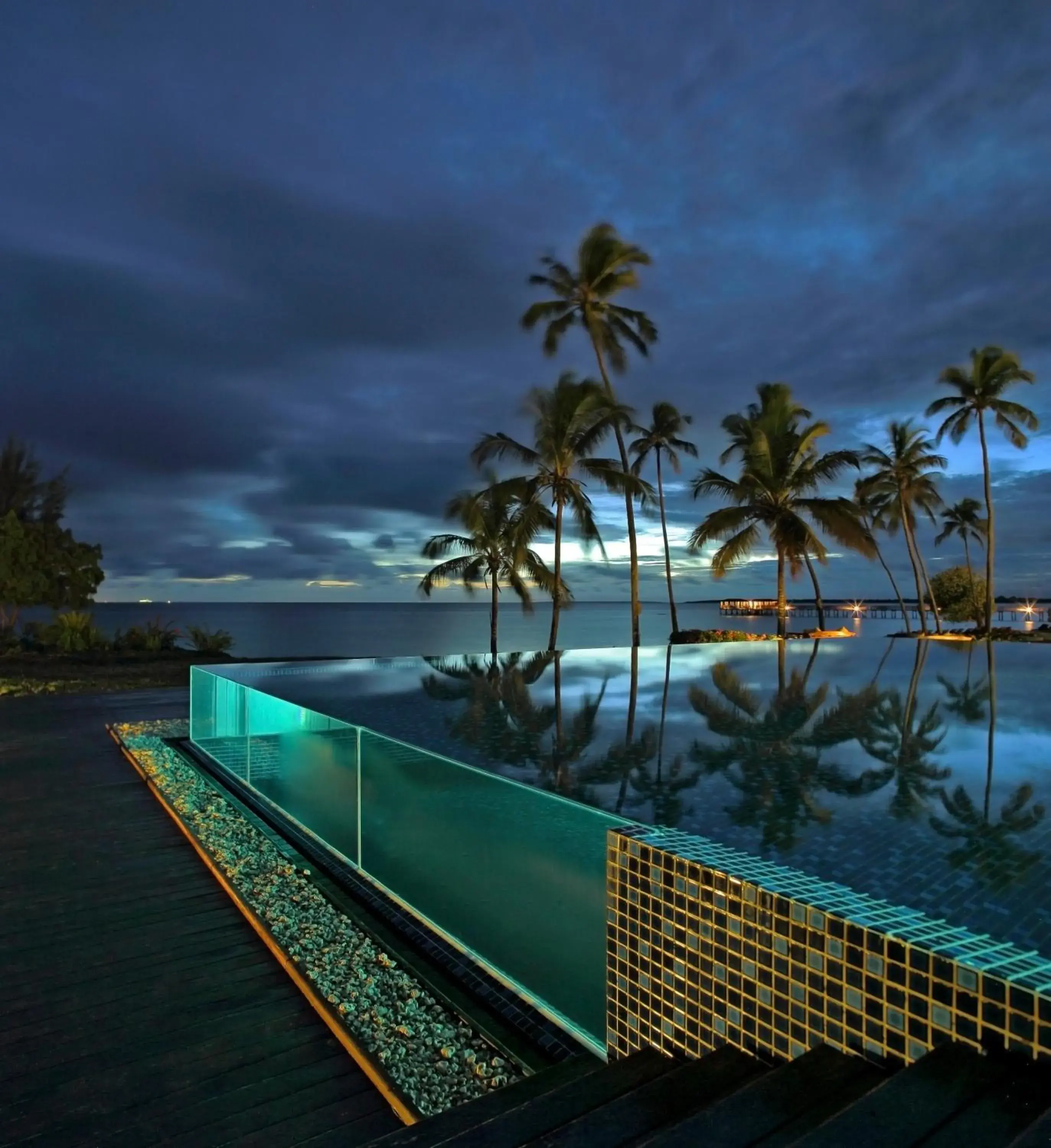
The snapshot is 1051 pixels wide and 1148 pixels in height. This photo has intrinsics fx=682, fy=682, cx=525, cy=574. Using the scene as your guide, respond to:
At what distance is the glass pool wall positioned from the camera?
2059 millimetres

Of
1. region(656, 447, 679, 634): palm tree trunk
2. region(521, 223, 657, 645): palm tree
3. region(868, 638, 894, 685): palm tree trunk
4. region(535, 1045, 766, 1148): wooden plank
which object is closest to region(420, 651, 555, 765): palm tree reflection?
region(535, 1045, 766, 1148): wooden plank

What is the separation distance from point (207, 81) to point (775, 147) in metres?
7.14

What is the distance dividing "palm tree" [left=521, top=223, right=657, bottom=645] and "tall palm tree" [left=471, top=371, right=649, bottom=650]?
0.81 m

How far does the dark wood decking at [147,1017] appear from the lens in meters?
1.89

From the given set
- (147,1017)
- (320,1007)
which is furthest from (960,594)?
(147,1017)

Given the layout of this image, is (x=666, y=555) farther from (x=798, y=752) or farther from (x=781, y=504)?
A: (x=798, y=752)

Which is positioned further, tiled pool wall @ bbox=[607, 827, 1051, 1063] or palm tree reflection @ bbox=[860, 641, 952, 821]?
palm tree reflection @ bbox=[860, 641, 952, 821]

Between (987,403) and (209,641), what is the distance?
65.4ft

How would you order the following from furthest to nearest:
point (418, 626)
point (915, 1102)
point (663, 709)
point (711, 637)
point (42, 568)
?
point (418, 626) < point (711, 637) < point (42, 568) < point (663, 709) < point (915, 1102)

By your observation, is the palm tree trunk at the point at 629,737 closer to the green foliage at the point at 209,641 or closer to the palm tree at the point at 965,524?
the green foliage at the point at 209,641

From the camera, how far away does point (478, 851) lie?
2500 mm

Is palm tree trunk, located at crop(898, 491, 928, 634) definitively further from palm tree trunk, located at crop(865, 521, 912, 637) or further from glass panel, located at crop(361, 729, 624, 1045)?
glass panel, located at crop(361, 729, 624, 1045)

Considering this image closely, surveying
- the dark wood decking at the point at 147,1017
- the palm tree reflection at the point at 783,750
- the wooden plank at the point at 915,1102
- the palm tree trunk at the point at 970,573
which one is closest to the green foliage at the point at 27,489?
the dark wood decking at the point at 147,1017

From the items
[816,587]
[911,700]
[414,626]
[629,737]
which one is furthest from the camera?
[414,626]
